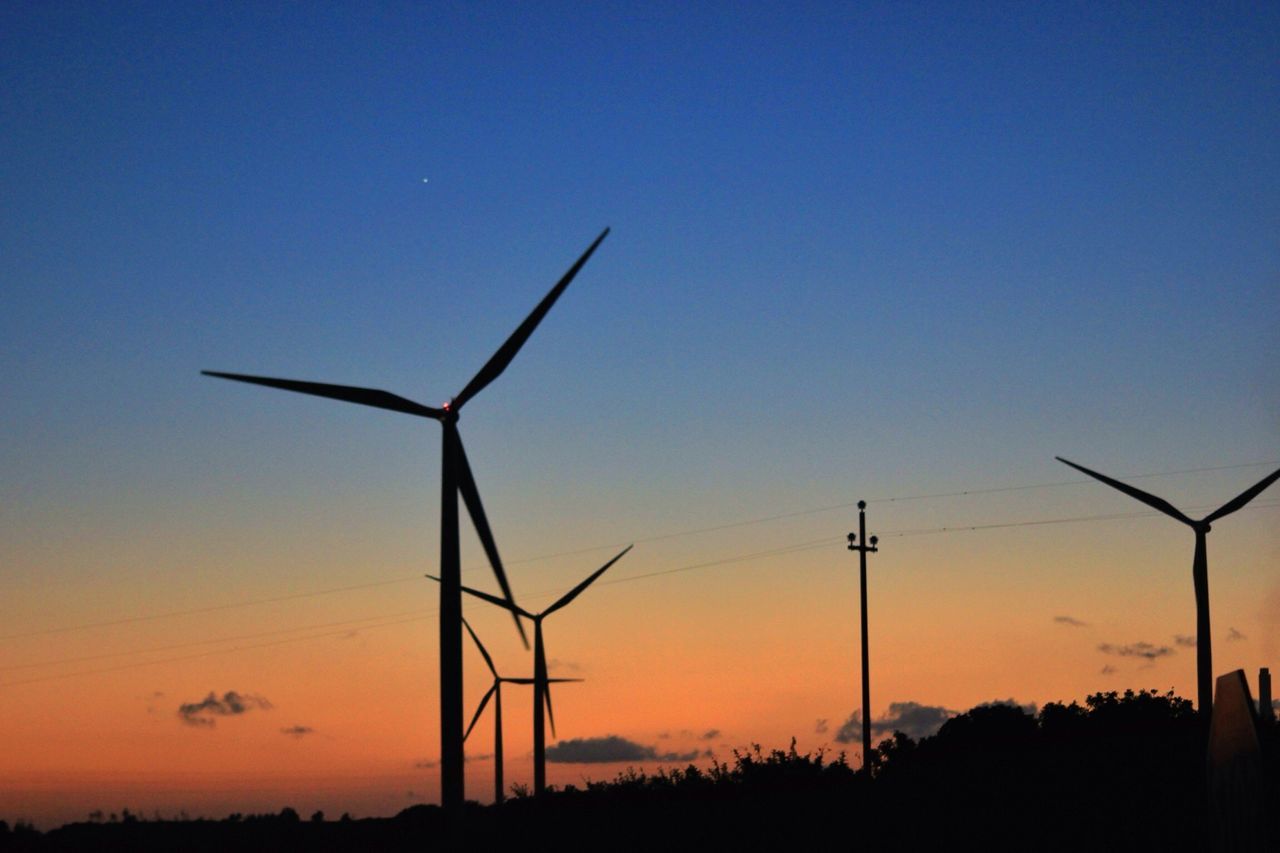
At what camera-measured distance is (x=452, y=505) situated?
130ft

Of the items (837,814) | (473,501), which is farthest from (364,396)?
(837,814)

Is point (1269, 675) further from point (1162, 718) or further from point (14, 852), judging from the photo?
point (14, 852)

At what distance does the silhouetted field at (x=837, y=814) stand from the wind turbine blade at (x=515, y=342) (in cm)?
1278

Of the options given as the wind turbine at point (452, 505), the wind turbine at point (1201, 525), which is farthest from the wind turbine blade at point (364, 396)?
the wind turbine at point (1201, 525)

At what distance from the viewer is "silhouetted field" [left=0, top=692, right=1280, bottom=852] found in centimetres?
5209

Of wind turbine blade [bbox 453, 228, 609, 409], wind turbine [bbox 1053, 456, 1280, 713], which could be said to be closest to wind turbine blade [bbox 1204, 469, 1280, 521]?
wind turbine [bbox 1053, 456, 1280, 713]

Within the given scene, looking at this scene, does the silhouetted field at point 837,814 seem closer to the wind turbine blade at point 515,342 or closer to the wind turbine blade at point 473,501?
the wind turbine blade at point 473,501

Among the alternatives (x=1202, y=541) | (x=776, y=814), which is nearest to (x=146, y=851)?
(x=776, y=814)

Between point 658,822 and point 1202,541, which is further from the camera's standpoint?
point 1202,541

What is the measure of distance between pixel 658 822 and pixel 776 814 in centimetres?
482

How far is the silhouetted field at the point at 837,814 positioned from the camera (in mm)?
52094

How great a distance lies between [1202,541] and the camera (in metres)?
71.1

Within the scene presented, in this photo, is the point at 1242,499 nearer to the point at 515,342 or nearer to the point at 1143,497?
the point at 1143,497

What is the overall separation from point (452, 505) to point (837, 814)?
27.5m
